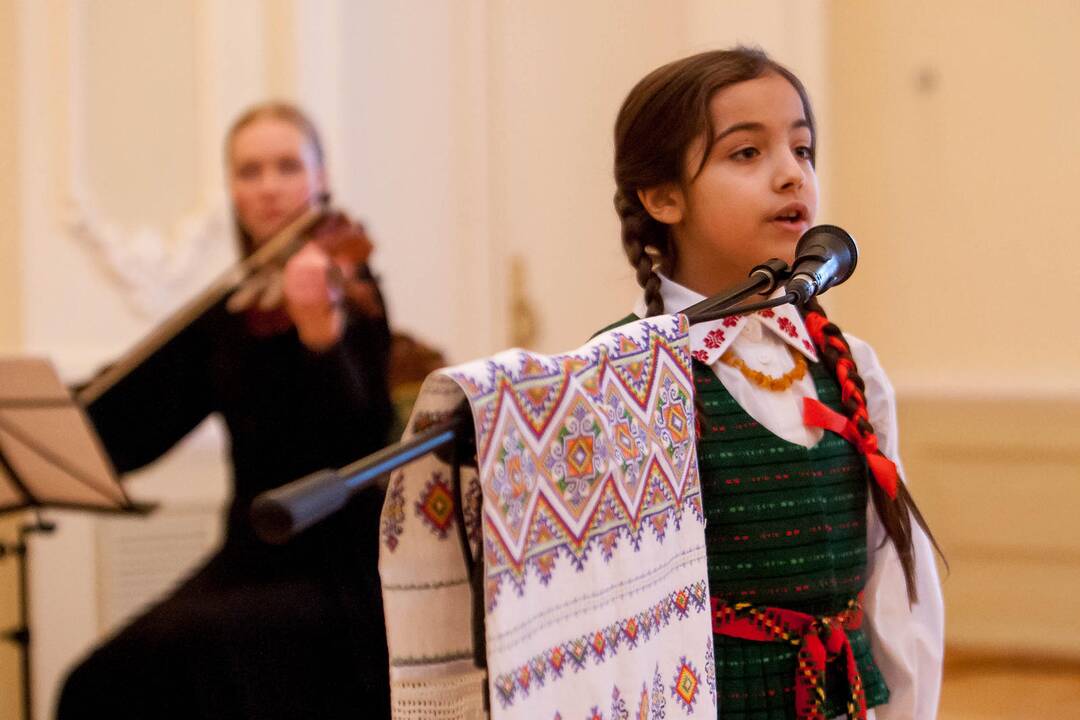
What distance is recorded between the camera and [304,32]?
3.06 metres

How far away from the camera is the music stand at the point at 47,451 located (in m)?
1.73

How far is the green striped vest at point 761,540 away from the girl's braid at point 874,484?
0.05 meters

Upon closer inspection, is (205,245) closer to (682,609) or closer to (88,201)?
(88,201)

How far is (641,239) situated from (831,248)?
27 centimetres

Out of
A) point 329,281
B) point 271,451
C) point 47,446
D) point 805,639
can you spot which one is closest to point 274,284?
point 329,281

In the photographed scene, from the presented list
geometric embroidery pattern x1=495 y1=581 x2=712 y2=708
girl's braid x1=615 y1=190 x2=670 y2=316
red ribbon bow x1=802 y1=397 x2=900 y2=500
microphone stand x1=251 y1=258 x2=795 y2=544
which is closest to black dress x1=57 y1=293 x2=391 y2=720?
girl's braid x1=615 y1=190 x2=670 y2=316

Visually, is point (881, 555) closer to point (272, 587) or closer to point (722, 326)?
point (722, 326)

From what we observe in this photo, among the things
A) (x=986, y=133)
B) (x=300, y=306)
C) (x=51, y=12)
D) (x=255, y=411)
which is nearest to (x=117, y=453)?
(x=255, y=411)

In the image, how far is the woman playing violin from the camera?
1846 millimetres

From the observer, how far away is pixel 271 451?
2051 mm

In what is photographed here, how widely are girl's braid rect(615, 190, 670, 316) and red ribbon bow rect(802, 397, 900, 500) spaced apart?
17 cm

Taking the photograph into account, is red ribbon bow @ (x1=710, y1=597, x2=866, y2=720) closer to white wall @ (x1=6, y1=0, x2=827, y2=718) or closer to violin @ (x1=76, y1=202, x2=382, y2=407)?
violin @ (x1=76, y1=202, x2=382, y2=407)

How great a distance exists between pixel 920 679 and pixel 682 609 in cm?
Answer: 39

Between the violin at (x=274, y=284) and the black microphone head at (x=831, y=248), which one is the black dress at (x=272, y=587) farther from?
the black microphone head at (x=831, y=248)
